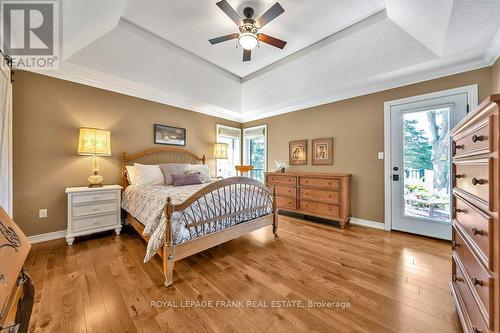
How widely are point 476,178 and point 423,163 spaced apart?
2286 mm

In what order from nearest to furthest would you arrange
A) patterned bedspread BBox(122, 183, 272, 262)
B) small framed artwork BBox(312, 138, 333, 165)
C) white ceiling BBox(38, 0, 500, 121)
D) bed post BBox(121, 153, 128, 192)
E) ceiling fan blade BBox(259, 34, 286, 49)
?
patterned bedspread BBox(122, 183, 272, 262), white ceiling BBox(38, 0, 500, 121), ceiling fan blade BBox(259, 34, 286, 49), bed post BBox(121, 153, 128, 192), small framed artwork BBox(312, 138, 333, 165)

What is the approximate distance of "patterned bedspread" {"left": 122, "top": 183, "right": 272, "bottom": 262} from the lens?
6.12ft

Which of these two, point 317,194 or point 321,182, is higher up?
point 321,182

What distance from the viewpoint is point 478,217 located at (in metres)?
1.00

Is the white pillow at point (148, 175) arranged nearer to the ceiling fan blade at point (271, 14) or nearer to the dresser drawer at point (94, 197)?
the dresser drawer at point (94, 197)

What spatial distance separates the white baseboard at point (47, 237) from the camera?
2613 mm

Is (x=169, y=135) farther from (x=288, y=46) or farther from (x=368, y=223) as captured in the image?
(x=368, y=223)

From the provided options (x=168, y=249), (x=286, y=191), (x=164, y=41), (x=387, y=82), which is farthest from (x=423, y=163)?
(x=164, y=41)

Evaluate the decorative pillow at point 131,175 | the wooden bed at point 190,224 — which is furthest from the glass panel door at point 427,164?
the decorative pillow at point 131,175

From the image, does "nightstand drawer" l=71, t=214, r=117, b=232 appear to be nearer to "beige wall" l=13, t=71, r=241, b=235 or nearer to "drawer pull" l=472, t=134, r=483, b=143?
"beige wall" l=13, t=71, r=241, b=235

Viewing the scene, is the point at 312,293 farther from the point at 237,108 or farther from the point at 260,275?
the point at 237,108

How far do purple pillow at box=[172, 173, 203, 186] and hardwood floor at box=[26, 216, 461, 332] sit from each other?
1059 mm

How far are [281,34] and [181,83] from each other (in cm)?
191

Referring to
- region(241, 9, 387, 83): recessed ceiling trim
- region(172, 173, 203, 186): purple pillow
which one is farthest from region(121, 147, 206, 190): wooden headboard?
region(241, 9, 387, 83): recessed ceiling trim
